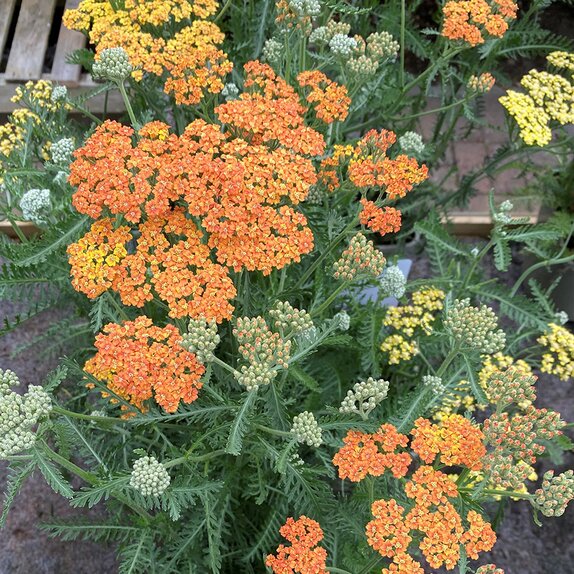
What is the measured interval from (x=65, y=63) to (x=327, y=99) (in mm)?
2728

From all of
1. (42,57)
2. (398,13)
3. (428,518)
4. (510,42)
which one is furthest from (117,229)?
(42,57)

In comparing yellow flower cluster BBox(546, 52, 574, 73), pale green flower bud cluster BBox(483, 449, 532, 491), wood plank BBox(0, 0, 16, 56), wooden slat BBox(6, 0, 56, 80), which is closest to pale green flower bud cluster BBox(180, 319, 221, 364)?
pale green flower bud cluster BBox(483, 449, 532, 491)

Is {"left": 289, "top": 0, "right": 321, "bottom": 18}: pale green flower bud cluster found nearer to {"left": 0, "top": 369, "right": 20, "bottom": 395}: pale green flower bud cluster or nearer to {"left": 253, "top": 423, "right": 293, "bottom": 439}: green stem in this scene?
{"left": 253, "top": 423, "right": 293, "bottom": 439}: green stem

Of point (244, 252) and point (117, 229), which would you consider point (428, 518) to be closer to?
point (244, 252)

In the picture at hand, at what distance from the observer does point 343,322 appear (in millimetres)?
2812

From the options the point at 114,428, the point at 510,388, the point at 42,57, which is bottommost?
the point at 114,428

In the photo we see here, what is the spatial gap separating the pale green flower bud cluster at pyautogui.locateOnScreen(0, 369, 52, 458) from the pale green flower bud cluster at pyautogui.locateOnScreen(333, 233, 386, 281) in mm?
1109

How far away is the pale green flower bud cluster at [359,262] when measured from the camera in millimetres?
2434

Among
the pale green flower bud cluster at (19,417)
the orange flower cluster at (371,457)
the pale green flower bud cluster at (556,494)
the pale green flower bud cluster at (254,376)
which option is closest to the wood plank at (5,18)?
the pale green flower bud cluster at (19,417)

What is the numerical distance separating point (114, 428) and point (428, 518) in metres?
1.37

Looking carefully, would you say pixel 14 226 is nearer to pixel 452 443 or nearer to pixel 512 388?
pixel 452 443

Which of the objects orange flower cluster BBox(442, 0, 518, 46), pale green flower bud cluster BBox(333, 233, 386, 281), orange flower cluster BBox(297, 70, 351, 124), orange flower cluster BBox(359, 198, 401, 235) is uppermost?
orange flower cluster BBox(442, 0, 518, 46)

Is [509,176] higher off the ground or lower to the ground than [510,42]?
lower

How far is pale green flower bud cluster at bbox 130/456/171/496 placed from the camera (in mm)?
2156
